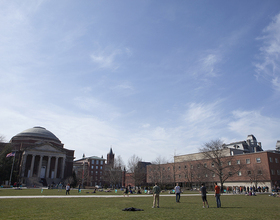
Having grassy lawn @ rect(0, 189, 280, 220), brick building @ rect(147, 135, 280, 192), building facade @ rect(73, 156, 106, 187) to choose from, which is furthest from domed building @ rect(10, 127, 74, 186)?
grassy lawn @ rect(0, 189, 280, 220)

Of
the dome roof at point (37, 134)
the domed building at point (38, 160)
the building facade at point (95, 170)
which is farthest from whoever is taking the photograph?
the building facade at point (95, 170)

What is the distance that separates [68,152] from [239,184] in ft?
215

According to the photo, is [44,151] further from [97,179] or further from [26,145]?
[97,179]

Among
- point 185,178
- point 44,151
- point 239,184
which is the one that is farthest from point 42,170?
point 239,184

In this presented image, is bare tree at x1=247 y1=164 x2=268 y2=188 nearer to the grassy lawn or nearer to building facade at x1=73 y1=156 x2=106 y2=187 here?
the grassy lawn

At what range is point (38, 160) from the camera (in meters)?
78.9

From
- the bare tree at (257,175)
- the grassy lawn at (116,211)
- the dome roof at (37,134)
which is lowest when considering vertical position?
the grassy lawn at (116,211)

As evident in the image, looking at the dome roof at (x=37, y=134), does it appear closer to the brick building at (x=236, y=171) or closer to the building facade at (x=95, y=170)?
the building facade at (x=95, y=170)

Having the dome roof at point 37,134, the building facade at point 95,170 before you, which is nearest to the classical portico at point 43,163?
the dome roof at point 37,134

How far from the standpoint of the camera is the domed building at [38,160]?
73000 millimetres

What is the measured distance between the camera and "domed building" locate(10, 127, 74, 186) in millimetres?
73000

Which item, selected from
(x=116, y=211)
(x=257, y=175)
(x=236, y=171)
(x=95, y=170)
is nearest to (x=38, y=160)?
(x=95, y=170)

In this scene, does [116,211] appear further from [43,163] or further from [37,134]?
[37,134]

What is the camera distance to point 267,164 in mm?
57562
